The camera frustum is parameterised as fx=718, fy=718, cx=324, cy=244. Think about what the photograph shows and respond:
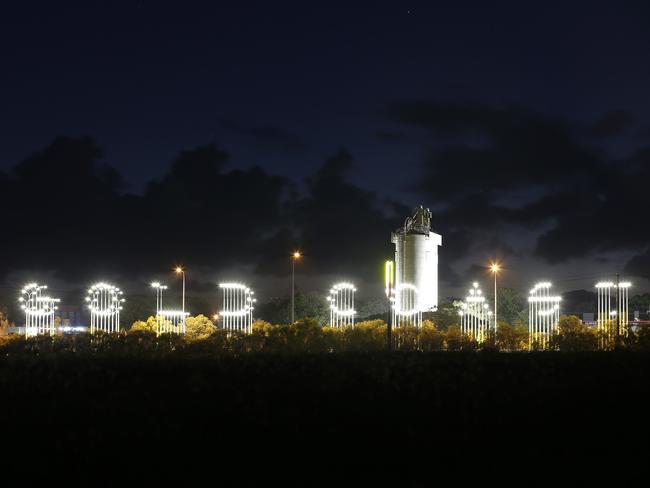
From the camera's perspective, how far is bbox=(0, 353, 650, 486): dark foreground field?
10008mm

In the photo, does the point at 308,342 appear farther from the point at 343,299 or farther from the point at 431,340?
the point at 343,299

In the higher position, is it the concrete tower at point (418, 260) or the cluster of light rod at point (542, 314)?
the concrete tower at point (418, 260)

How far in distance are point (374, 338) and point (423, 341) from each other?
1.77m

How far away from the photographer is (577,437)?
1106 cm

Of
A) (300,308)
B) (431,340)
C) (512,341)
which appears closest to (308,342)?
(431,340)

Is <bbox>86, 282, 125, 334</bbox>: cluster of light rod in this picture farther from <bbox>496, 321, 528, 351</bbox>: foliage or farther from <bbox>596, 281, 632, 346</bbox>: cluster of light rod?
<bbox>596, 281, 632, 346</bbox>: cluster of light rod

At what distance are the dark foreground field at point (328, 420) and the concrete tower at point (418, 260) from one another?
37.0 m

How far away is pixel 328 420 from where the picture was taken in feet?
37.9

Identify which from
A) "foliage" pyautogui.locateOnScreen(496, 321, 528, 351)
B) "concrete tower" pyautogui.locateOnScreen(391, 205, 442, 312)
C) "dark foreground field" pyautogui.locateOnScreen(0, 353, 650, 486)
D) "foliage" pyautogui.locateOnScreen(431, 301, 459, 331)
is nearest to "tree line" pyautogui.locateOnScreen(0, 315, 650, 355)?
"foliage" pyautogui.locateOnScreen(496, 321, 528, 351)

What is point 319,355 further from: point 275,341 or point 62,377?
point 275,341

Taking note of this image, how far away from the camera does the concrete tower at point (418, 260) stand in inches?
2047

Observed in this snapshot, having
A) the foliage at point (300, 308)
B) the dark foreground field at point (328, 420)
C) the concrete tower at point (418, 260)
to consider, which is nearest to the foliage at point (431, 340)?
the dark foreground field at point (328, 420)

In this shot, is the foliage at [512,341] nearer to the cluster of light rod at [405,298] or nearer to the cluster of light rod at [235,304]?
the cluster of light rod at [235,304]

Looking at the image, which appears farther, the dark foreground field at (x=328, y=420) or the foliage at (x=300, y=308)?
the foliage at (x=300, y=308)
